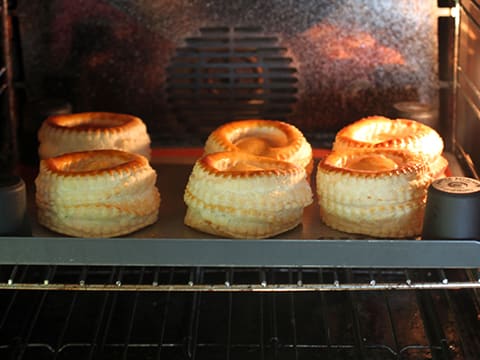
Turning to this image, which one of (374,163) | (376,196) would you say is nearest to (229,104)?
(374,163)

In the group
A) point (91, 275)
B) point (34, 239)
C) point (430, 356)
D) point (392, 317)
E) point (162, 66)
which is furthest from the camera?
point (162, 66)

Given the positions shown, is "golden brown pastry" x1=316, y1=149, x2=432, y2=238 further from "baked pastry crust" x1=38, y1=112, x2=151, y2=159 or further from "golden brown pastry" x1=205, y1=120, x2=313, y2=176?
"baked pastry crust" x1=38, y1=112, x2=151, y2=159

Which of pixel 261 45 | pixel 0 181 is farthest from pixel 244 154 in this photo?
pixel 0 181

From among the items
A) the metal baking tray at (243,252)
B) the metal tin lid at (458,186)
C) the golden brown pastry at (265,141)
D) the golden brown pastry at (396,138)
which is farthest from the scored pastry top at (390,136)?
the metal baking tray at (243,252)

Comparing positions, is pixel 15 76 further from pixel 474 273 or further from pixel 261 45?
pixel 474 273

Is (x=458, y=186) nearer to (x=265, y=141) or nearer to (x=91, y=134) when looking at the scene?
(x=265, y=141)

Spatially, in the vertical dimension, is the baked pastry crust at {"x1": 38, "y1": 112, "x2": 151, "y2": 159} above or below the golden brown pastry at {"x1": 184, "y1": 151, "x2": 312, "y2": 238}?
above

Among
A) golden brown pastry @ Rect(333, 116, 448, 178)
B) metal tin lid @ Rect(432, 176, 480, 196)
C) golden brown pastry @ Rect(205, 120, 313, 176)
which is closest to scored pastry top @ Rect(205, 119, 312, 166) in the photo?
golden brown pastry @ Rect(205, 120, 313, 176)
